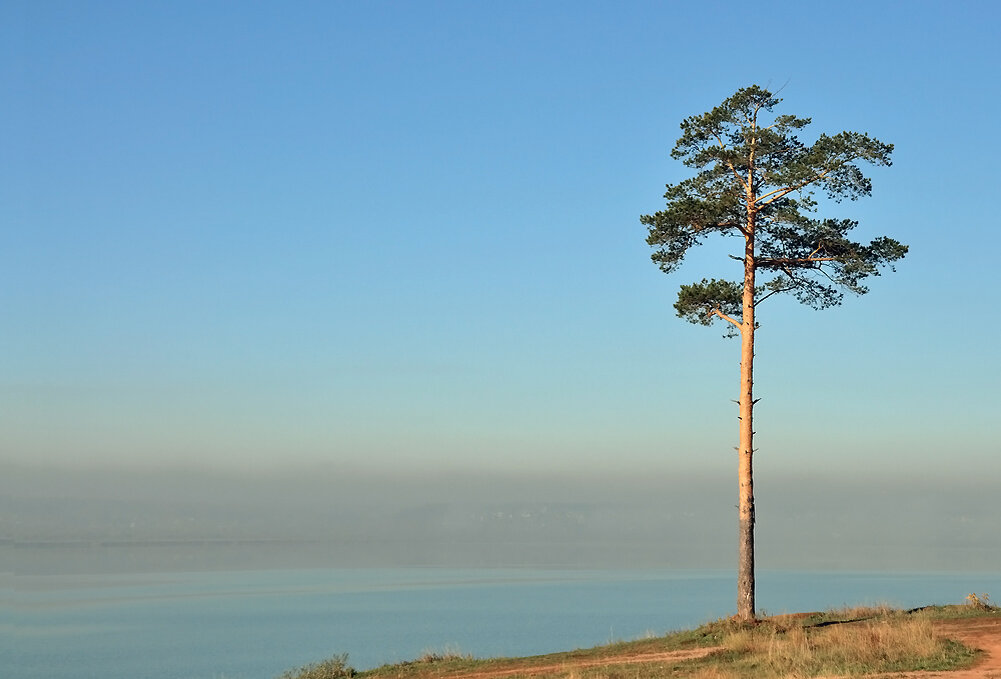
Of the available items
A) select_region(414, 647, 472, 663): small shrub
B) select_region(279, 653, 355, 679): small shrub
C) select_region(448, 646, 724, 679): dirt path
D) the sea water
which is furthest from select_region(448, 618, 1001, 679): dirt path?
the sea water

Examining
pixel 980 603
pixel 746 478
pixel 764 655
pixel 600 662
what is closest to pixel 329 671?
pixel 600 662

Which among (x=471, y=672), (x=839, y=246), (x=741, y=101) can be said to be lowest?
(x=471, y=672)

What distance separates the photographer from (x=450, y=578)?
161750 mm

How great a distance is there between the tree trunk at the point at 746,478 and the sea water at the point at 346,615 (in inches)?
61.6

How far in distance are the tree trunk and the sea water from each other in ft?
5.14

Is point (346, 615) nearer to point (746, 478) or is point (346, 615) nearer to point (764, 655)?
point (746, 478)

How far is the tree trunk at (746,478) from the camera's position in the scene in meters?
30.5

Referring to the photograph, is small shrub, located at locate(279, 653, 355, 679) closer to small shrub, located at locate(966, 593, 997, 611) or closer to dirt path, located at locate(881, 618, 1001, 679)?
dirt path, located at locate(881, 618, 1001, 679)

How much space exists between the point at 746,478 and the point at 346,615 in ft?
231

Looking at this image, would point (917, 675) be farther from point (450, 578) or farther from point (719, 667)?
point (450, 578)

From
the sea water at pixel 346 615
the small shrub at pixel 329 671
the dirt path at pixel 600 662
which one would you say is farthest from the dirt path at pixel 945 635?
the sea water at pixel 346 615

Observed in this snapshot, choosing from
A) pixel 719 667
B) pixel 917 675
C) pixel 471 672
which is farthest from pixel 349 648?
pixel 917 675

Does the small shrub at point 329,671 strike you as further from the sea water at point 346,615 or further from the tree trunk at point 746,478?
the tree trunk at point 746,478

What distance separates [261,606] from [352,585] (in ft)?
128
